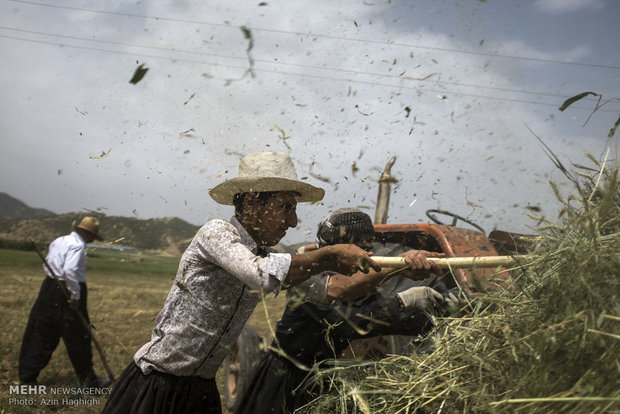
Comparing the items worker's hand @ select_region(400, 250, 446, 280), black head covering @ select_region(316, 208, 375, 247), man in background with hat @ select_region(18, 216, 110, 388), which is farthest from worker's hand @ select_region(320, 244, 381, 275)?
man in background with hat @ select_region(18, 216, 110, 388)

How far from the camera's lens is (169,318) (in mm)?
2521

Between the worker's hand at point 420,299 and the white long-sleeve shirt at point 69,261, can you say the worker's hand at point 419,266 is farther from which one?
the white long-sleeve shirt at point 69,261

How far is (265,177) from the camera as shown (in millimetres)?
2604

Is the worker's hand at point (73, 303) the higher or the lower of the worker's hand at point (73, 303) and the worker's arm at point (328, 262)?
the lower

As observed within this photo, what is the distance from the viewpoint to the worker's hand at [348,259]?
7.19 ft

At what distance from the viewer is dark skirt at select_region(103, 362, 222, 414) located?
2.49m

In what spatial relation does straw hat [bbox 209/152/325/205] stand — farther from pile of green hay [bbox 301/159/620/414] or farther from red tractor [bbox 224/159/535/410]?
pile of green hay [bbox 301/159/620/414]

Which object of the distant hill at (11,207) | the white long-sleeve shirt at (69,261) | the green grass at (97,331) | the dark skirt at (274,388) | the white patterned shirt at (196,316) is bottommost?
the distant hill at (11,207)

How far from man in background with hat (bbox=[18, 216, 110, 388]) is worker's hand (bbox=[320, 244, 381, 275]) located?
4.81 metres

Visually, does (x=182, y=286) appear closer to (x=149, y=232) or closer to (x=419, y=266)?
(x=419, y=266)

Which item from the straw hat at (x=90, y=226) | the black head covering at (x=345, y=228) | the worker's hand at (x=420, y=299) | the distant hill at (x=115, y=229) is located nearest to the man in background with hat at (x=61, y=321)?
the straw hat at (x=90, y=226)

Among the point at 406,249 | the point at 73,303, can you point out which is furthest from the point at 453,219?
the point at 73,303

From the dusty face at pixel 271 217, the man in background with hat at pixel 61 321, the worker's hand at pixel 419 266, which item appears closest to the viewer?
the worker's hand at pixel 419 266

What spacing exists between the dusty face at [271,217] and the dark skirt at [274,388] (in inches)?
40.6
